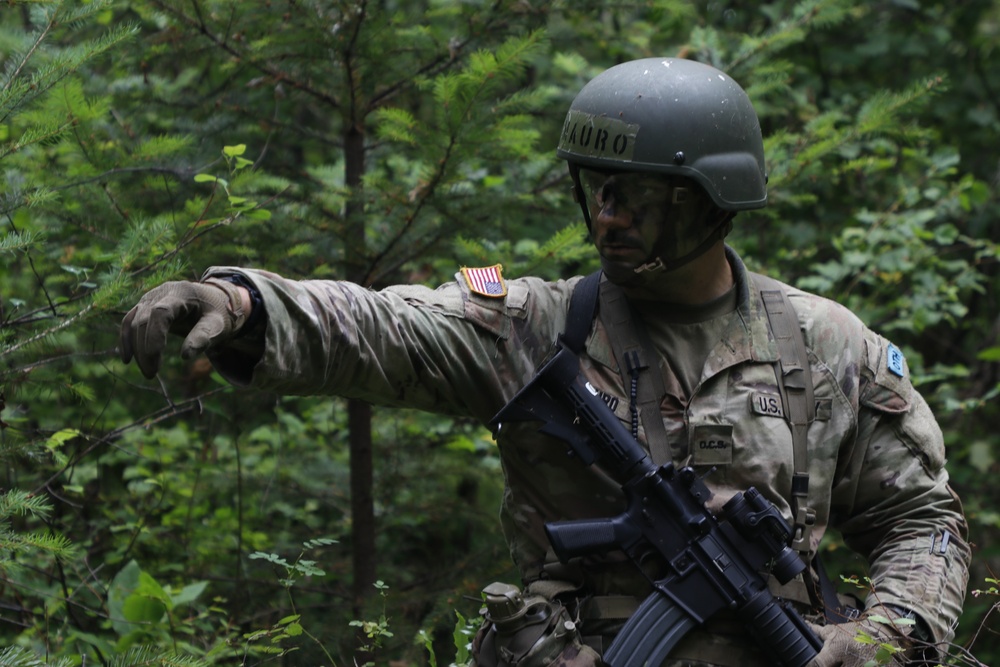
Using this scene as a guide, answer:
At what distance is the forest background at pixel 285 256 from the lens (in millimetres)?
3188

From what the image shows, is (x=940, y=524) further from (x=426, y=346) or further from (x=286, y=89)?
(x=286, y=89)

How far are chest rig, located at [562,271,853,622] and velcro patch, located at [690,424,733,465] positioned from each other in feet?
0.23

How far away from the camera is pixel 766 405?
109 inches

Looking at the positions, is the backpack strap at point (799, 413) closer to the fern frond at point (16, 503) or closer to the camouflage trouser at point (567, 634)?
the camouflage trouser at point (567, 634)

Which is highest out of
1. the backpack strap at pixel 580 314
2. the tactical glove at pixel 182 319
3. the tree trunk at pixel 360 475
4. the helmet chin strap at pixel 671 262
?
the tactical glove at pixel 182 319

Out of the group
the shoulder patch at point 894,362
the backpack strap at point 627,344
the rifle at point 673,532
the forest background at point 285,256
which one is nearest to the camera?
the rifle at point 673,532

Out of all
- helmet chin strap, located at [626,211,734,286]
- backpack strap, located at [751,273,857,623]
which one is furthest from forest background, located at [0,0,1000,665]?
helmet chin strap, located at [626,211,734,286]

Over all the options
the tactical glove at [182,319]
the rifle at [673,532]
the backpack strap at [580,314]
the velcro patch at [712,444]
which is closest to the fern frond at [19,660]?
the tactical glove at [182,319]

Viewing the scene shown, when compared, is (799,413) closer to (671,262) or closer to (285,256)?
(671,262)

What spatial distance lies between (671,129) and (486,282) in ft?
1.95

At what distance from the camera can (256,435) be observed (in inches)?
196

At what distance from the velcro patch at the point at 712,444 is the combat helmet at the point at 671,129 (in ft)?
1.84

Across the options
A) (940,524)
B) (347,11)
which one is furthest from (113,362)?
(940,524)

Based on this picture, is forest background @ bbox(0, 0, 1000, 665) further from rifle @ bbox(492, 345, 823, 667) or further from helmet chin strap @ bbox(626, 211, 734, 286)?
helmet chin strap @ bbox(626, 211, 734, 286)
